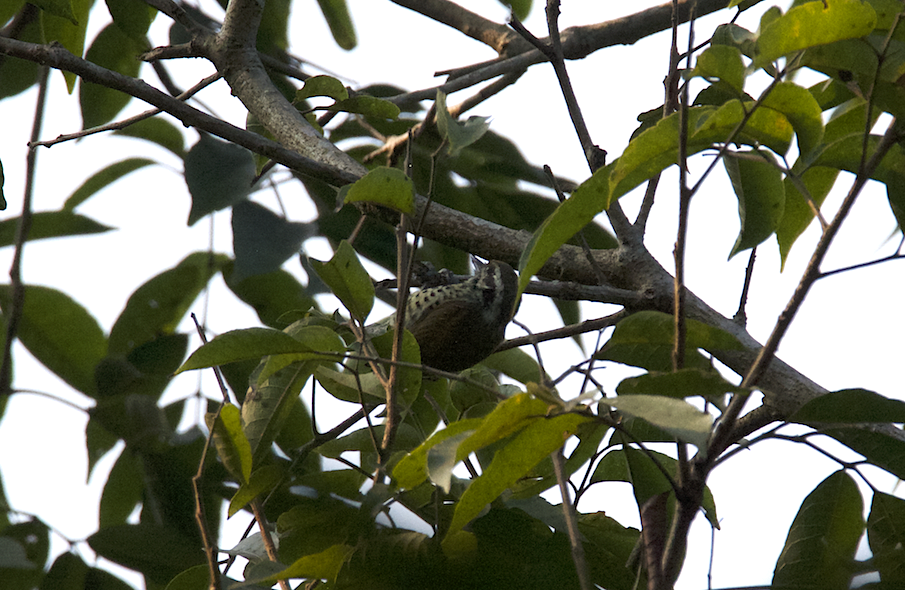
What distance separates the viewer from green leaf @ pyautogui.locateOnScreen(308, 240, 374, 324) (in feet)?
2.95

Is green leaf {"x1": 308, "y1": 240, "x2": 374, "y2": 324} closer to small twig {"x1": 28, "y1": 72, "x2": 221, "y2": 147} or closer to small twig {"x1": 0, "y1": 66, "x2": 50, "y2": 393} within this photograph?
small twig {"x1": 28, "y1": 72, "x2": 221, "y2": 147}

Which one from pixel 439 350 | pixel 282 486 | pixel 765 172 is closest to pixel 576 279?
pixel 439 350

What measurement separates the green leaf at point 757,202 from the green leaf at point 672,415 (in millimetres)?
328

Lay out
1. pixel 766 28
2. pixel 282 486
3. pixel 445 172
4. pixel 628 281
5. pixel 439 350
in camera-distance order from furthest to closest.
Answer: pixel 445 172 < pixel 439 350 < pixel 628 281 < pixel 282 486 < pixel 766 28

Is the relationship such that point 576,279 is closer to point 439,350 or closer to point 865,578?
point 439,350

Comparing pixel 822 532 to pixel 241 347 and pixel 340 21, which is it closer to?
pixel 241 347

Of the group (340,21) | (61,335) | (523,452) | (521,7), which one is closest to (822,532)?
(523,452)

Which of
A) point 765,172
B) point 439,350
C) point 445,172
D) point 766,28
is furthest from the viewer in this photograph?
point 445,172

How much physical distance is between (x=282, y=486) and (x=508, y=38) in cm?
106

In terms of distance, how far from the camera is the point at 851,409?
713 mm

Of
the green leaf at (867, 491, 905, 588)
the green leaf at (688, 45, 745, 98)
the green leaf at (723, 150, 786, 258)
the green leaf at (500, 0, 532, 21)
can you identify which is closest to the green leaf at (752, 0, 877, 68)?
the green leaf at (688, 45, 745, 98)

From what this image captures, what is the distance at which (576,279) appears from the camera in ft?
3.89

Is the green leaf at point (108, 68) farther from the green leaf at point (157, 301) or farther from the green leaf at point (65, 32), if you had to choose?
the green leaf at point (157, 301)

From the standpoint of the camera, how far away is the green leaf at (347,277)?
2.95 ft
